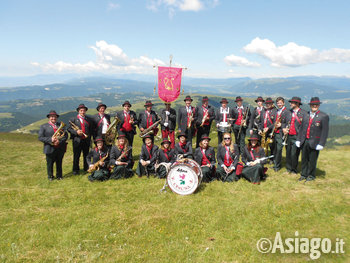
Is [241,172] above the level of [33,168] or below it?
above

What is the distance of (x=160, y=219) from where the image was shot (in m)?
6.93

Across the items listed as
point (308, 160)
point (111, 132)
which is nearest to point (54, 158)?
point (111, 132)

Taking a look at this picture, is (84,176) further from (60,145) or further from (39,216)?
(39,216)

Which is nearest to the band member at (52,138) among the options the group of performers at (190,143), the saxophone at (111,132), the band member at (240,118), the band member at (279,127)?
the group of performers at (190,143)

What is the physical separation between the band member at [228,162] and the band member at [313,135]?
312 cm

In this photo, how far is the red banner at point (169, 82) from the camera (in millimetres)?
12992

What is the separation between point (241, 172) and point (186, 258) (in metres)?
5.68

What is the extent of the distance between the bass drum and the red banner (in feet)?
19.2

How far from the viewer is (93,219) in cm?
697

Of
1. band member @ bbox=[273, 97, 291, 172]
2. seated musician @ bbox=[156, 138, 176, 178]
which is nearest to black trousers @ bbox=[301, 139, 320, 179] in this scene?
band member @ bbox=[273, 97, 291, 172]

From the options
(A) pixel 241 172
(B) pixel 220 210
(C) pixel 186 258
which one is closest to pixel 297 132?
(A) pixel 241 172

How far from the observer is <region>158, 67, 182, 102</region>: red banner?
1299 cm

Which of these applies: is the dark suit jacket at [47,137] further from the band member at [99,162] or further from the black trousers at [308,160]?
the black trousers at [308,160]

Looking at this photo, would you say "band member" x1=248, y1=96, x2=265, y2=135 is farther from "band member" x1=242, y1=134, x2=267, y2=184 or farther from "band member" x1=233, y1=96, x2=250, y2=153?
"band member" x1=242, y1=134, x2=267, y2=184
